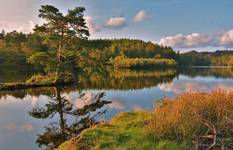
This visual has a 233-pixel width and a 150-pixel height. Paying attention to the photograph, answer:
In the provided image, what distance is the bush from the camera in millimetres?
7930

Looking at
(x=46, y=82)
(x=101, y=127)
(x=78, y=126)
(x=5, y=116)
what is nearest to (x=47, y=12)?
(x=46, y=82)

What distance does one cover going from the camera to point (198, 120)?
8.09 metres

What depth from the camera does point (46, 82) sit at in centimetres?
3875

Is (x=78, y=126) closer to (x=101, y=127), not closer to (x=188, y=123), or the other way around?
(x=101, y=127)

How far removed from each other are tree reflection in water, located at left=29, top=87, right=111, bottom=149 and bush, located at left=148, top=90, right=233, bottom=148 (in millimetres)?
4837

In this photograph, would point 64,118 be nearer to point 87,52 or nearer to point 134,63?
point 87,52

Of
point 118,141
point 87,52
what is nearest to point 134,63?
point 87,52

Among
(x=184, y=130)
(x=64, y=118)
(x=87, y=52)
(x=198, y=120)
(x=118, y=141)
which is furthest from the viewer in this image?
(x=87, y=52)

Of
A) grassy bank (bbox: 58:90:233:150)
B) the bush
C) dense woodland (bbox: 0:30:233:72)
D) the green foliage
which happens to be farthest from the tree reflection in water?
the green foliage

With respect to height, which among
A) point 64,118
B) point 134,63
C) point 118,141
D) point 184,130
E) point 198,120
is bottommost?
point 64,118

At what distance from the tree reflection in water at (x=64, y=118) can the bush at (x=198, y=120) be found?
4.84m

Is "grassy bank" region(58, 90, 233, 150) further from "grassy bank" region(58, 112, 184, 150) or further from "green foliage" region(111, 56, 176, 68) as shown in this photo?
"green foliage" region(111, 56, 176, 68)

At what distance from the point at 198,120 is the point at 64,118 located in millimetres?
10263

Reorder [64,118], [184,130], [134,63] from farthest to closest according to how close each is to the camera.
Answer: [134,63], [64,118], [184,130]
